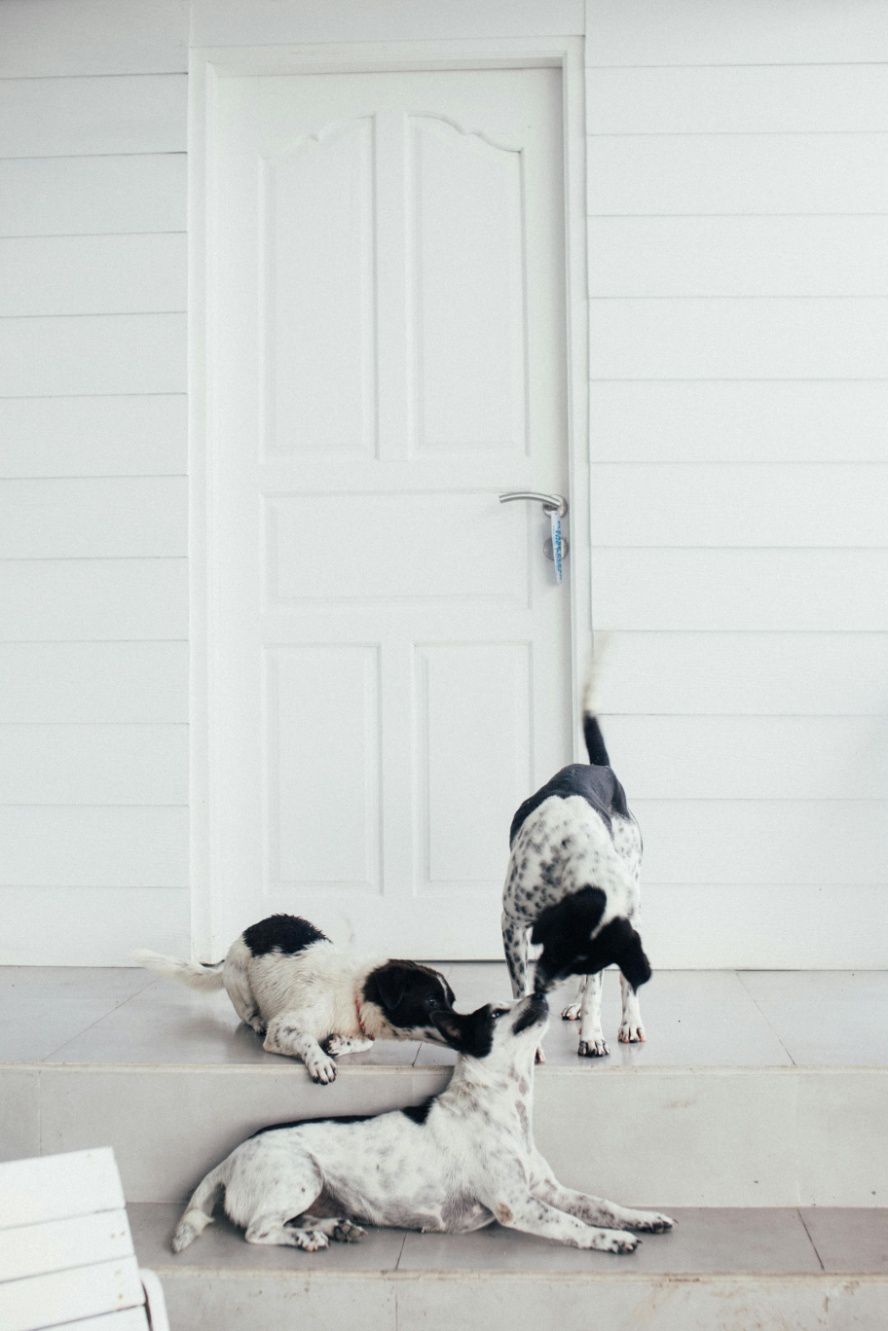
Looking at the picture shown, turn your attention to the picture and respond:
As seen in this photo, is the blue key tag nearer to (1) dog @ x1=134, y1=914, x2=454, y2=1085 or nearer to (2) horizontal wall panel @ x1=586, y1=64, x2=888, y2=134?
(2) horizontal wall panel @ x1=586, y1=64, x2=888, y2=134

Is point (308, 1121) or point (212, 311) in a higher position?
point (212, 311)

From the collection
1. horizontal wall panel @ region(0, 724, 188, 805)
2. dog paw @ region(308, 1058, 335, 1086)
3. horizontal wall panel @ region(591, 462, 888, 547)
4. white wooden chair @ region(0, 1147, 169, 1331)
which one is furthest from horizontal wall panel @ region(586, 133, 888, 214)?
white wooden chair @ region(0, 1147, 169, 1331)

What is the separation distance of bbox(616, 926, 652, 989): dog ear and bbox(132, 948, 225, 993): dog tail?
845 millimetres

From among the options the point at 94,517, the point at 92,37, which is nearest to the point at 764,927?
the point at 94,517

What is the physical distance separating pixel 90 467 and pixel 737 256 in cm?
169

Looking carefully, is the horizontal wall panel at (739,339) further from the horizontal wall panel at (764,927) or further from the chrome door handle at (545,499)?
the horizontal wall panel at (764,927)

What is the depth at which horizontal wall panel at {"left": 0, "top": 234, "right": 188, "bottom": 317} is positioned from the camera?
104 inches

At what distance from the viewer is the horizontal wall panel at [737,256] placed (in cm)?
256

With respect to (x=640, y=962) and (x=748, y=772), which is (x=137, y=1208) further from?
(x=748, y=772)

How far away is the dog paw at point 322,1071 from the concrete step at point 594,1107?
21 millimetres

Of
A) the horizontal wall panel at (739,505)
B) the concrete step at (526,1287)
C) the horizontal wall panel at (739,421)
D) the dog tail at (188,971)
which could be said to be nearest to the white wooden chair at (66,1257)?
the concrete step at (526,1287)

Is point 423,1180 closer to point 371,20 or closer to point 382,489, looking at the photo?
point 382,489

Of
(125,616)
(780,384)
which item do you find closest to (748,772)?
(780,384)

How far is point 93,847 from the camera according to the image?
8.60 ft
